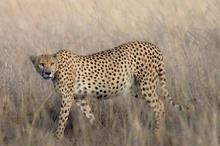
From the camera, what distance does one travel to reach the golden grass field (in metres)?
3.10

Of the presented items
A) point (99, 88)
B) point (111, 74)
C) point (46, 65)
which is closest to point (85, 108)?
Answer: point (99, 88)

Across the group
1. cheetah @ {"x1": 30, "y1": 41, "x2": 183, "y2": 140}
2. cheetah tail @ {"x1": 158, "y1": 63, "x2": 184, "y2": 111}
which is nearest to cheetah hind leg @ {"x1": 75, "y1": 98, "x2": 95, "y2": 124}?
cheetah @ {"x1": 30, "y1": 41, "x2": 183, "y2": 140}

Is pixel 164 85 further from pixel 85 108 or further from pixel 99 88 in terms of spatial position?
pixel 85 108

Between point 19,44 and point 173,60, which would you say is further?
point 19,44

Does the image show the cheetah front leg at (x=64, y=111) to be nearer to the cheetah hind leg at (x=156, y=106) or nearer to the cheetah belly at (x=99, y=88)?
the cheetah belly at (x=99, y=88)

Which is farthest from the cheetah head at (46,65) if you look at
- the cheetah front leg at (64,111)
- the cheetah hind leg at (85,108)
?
the cheetah hind leg at (85,108)

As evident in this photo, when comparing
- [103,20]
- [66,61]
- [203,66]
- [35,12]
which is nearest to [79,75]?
[66,61]

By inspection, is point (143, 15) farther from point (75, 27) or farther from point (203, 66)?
point (203, 66)

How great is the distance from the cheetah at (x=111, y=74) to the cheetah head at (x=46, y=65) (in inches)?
1.4

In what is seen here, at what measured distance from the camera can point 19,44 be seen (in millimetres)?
5309

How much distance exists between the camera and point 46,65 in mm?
3795

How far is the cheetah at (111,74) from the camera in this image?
395cm

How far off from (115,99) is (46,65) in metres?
0.60

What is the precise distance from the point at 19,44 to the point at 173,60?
1639 mm
